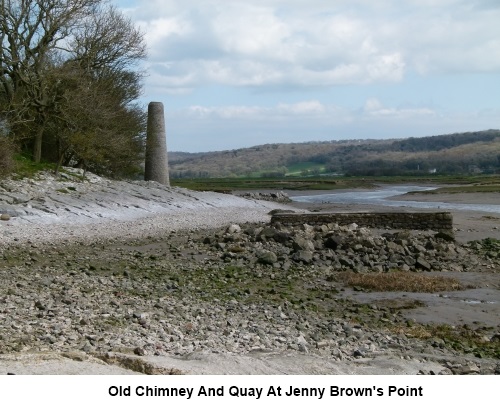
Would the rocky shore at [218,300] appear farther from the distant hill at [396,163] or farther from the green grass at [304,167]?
the green grass at [304,167]

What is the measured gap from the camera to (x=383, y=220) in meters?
26.5

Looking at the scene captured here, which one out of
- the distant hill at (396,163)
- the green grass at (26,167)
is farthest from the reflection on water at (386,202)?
the distant hill at (396,163)

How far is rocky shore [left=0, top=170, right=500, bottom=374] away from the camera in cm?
872

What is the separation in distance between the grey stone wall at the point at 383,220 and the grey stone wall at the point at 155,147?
1726cm

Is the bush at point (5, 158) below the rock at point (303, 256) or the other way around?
the other way around

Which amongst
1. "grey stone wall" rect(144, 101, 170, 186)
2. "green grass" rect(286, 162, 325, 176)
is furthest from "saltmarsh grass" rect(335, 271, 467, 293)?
"green grass" rect(286, 162, 325, 176)

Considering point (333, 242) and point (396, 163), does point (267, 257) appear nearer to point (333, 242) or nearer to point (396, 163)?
point (333, 242)

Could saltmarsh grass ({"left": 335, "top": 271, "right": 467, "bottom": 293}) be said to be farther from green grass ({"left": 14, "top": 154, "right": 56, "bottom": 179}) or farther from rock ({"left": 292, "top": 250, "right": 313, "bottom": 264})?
green grass ({"left": 14, "top": 154, "right": 56, "bottom": 179})

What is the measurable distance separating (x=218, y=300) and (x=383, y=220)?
14306mm

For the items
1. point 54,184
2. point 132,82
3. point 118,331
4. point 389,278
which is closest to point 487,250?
point 389,278

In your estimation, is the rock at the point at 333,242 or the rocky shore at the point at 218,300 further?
the rock at the point at 333,242

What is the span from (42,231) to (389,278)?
415 inches

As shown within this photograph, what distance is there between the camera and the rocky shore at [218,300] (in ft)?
28.6

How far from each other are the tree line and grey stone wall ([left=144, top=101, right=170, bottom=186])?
3.99 metres
